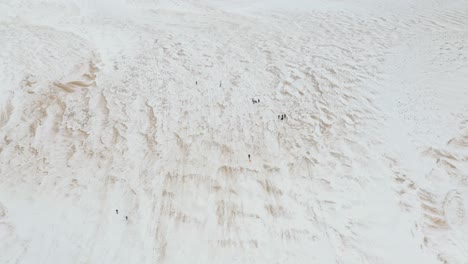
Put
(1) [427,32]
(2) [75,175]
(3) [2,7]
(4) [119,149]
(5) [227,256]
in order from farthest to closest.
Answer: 1. (3) [2,7]
2. (1) [427,32]
3. (4) [119,149]
4. (2) [75,175]
5. (5) [227,256]

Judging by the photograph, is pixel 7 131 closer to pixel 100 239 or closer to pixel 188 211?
pixel 100 239

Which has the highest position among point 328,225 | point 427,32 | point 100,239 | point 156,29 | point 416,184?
point 427,32

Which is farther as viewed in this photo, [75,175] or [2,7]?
[2,7]

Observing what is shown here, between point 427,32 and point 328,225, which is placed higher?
point 427,32

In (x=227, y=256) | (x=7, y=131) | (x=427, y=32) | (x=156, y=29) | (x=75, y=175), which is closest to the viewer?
(x=227, y=256)

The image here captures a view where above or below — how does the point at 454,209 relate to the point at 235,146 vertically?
above

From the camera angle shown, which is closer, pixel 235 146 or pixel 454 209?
pixel 454 209

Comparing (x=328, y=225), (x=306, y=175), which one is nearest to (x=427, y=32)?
(x=306, y=175)
